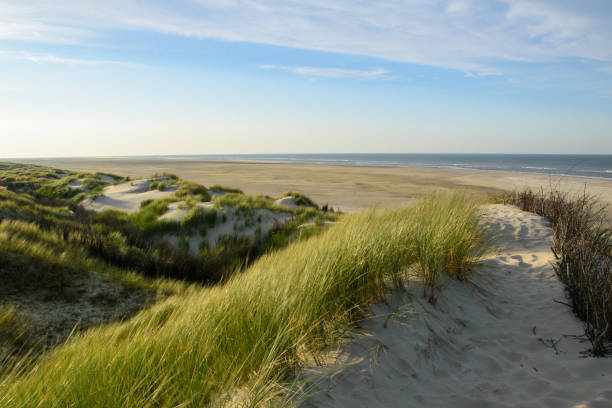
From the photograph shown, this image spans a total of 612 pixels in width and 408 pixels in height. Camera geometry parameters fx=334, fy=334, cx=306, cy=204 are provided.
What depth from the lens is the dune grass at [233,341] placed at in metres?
1.75

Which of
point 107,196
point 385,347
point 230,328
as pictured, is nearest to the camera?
point 230,328

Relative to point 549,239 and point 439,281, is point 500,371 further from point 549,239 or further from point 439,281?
point 549,239

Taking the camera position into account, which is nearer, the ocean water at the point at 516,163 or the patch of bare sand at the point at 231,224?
the patch of bare sand at the point at 231,224

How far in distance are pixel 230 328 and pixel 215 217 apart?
7.15 metres

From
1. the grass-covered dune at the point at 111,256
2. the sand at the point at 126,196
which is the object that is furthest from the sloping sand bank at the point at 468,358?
the sand at the point at 126,196

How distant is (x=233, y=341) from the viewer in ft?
7.66

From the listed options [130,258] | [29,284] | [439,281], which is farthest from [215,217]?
[439,281]

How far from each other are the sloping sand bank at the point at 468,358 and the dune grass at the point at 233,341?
0.82 ft

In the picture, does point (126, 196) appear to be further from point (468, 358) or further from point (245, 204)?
point (468, 358)

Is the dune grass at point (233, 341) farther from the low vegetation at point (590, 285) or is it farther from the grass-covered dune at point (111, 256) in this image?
the low vegetation at point (590, 285)

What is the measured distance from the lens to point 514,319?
371 cm

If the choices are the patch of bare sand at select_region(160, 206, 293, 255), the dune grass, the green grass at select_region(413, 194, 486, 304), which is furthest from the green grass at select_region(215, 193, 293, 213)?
the dune grass

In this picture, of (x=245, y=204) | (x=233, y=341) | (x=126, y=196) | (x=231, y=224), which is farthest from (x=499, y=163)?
(x=233, y=341)

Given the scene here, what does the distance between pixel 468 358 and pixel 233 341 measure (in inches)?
79.6
